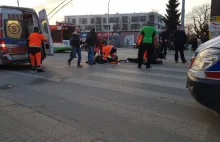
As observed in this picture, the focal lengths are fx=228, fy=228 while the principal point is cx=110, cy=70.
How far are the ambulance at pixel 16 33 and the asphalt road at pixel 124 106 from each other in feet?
7.49

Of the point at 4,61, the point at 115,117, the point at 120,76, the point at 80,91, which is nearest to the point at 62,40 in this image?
the point at 4,61

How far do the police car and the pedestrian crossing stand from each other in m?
0.51

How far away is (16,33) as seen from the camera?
9.21 meters

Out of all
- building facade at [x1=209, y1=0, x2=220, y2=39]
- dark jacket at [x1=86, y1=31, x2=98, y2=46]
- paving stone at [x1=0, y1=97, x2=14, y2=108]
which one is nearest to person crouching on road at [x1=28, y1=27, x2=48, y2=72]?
dark jacket at [x1=86, y1=31, x2=98, y2=46]

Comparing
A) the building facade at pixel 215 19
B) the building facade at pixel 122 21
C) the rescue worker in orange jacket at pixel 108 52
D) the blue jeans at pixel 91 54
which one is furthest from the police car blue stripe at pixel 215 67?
the building facade at pixel 122 21

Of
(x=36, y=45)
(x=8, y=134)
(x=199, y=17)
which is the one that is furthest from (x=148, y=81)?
(x=199, y=17)

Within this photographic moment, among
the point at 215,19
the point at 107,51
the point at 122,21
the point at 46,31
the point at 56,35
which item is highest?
the point at 122,21

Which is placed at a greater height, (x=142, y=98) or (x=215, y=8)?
(x=215, y=8)

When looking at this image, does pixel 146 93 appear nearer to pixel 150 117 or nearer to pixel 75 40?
pixel 150 117

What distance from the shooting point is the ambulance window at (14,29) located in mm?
8922

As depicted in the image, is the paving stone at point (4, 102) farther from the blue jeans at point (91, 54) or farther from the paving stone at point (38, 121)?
the blue jeans at point (91, 54)

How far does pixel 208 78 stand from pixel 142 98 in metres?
1.98

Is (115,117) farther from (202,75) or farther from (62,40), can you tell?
(62,40)

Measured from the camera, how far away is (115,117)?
12.4 feet
